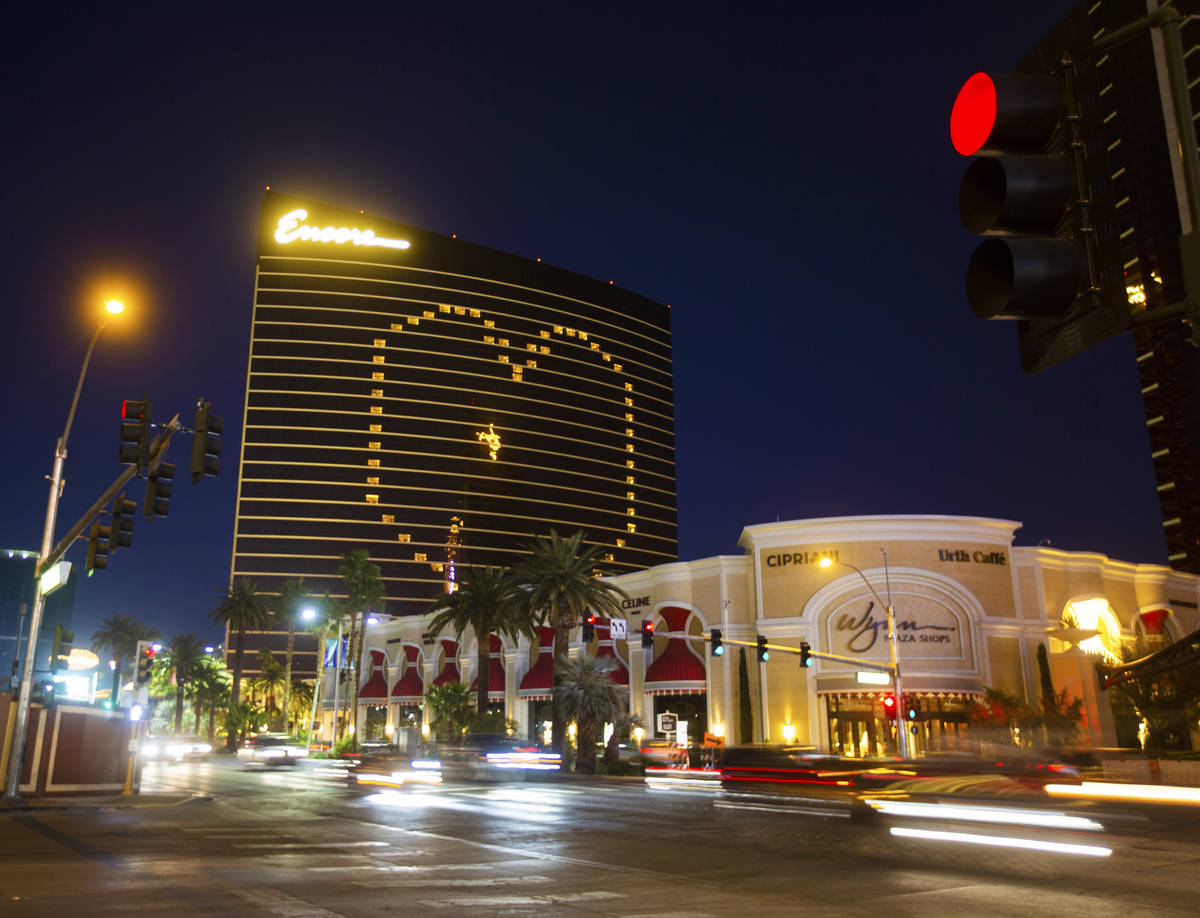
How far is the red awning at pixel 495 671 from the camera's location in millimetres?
75812

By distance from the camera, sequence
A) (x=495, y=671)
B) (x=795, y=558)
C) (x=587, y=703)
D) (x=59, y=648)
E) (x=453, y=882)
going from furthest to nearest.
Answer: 1. (x=495, y=671)
2. (x=795, y=558)
3. (x=587, y=703)
4. (x=59, y=648)
5. (x=453, y=882)

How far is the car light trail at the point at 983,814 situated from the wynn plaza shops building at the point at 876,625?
31.9m

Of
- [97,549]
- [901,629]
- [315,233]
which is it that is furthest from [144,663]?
[315,233]

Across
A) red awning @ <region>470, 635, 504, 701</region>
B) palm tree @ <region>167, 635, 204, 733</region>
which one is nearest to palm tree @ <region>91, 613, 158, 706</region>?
palm tree @ <region>167, 635, 204, 733</region>

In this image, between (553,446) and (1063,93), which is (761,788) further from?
(553,446)

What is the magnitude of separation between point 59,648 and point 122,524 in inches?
521

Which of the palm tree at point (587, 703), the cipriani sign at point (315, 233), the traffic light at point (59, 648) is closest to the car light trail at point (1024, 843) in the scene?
the traffic light at point (59, 648)

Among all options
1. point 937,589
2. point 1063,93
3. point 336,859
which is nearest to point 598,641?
point 937,589

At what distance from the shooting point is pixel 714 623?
6103 cm

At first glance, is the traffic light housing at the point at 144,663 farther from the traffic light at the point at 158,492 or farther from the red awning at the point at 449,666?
the red awning at the point at 449,666

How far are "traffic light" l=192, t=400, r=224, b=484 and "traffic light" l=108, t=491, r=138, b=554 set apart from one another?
3890 mm

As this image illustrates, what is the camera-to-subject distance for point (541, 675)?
70938 mm

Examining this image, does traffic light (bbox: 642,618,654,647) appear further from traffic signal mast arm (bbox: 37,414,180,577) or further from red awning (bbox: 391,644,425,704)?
red awning (bbox: 391,644,425,704)

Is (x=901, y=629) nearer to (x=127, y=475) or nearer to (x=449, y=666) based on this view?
(x=449, y=666)
